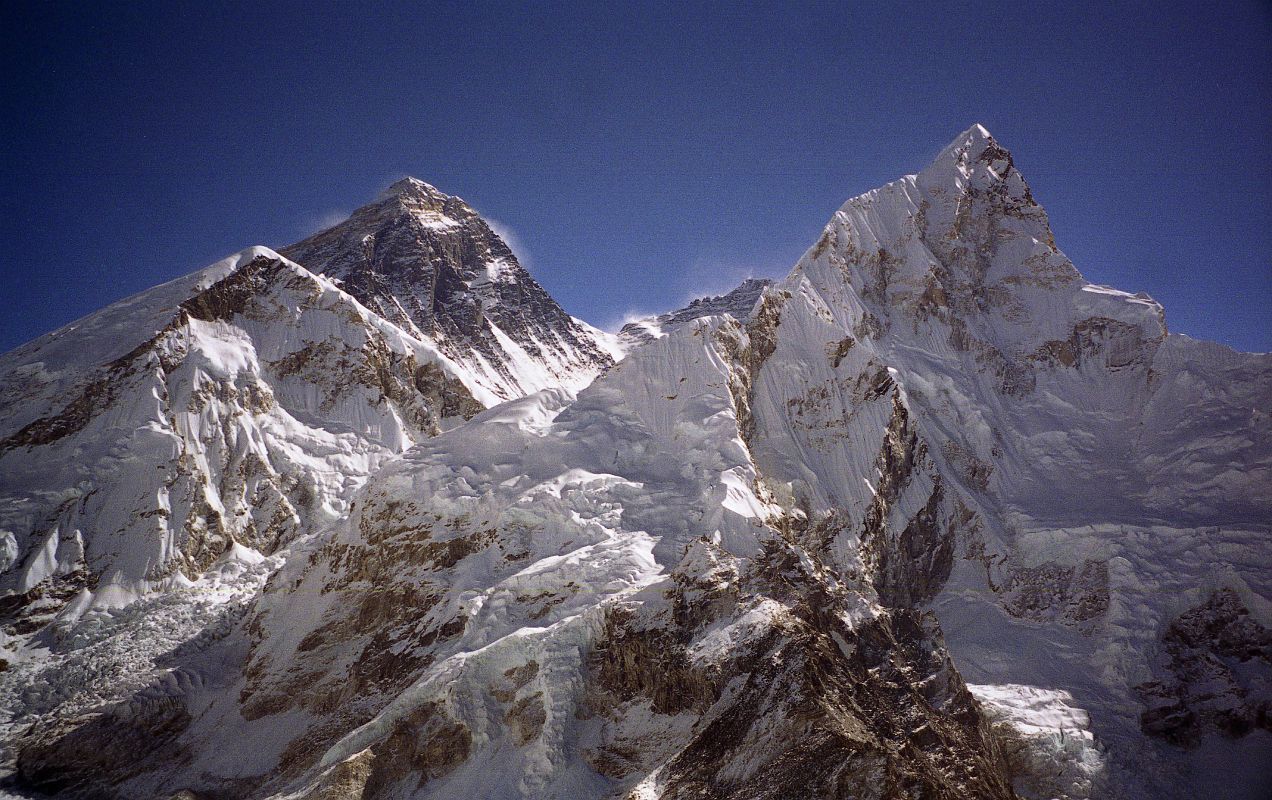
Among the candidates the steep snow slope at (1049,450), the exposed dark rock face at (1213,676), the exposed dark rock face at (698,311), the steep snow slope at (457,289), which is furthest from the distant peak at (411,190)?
the exposed dark rock face at (1213,676)

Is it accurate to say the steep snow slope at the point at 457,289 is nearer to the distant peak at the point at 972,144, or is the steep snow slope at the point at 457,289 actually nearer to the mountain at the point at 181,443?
the mountain at the point at 181,443

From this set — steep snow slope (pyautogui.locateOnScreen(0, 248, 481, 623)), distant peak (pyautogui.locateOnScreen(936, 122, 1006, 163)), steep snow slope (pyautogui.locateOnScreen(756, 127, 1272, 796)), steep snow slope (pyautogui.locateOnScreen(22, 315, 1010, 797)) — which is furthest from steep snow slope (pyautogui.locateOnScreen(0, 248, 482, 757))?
distant peak (pyautogui.locateOnScreen(936, 122, 1006, 163))

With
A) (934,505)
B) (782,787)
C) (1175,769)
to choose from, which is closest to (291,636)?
(782,787)

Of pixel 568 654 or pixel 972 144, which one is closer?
pixel 568 654

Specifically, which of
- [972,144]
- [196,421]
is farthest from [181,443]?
[972,144]

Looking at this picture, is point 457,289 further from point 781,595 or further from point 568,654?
point 781,595

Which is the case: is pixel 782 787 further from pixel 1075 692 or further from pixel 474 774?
pixel 1075 692
